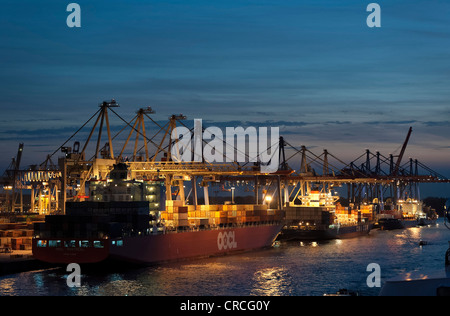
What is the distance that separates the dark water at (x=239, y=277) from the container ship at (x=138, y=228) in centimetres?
156

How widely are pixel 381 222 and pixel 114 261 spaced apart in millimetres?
107816

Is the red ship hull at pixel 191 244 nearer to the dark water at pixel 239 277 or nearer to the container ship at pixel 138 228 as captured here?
the container ship at pixel 138 228

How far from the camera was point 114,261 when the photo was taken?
52750mm

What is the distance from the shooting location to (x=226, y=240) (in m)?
70.0

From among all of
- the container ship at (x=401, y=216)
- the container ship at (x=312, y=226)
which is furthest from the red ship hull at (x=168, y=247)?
the container ship at (x=401, y=216)

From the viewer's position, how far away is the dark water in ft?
144

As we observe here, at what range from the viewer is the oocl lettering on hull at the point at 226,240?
6881cm

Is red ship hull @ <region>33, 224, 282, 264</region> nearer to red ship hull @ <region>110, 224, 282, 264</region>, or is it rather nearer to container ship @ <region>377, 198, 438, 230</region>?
red ship hull @ <region>110, 224, 282, 264</region>

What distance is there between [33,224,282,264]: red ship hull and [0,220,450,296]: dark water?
3.98 feet

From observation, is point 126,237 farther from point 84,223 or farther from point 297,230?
point 297,230

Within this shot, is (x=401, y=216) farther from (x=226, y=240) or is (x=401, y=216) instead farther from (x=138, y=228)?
(x=138, y=228)

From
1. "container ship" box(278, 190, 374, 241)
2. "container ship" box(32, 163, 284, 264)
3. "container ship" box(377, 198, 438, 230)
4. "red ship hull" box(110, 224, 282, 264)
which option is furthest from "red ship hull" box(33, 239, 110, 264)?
"container ship" box(377, 198, 438, 230)

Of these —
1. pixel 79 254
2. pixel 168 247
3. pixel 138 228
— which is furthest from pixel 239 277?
pixel 79 254

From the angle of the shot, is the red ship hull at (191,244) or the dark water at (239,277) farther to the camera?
the red ship hull at (191,244)
